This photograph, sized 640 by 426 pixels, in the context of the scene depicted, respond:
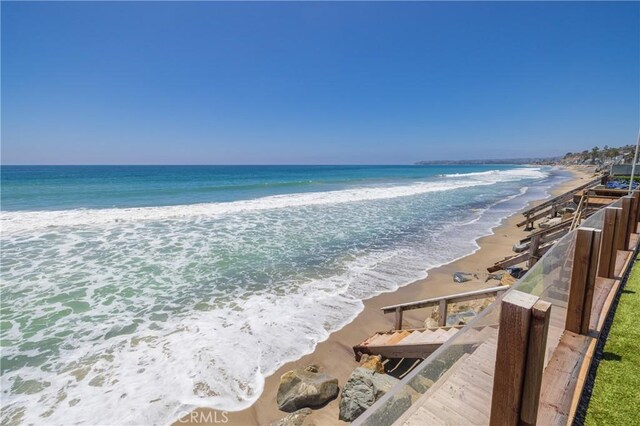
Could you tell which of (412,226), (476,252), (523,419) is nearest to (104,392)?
(523,419)

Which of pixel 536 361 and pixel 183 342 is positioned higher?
pixel 536 361

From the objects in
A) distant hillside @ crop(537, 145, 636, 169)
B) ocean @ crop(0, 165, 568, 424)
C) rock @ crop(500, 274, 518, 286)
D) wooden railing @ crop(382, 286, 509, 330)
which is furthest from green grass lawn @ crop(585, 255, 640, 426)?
distant hillside @ crop(537, 145, 636, 169)

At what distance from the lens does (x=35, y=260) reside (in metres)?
11.5

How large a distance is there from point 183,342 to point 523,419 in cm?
639

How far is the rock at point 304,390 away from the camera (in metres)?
4.86

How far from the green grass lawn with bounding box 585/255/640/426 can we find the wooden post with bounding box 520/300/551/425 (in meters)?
1.48

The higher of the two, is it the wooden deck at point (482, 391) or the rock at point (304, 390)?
the wooden deck at point (482, 391)

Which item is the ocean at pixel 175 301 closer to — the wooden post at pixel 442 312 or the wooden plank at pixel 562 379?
the wooden post at pixel 442 312

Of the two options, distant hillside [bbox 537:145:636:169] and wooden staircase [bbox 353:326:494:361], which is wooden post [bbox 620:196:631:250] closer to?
wooden staircase [bbox 353:326:494:361]

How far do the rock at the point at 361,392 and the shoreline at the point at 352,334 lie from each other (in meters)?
0.22

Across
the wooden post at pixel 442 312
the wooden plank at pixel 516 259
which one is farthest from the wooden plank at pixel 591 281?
the wooden plank at pixel 516 259

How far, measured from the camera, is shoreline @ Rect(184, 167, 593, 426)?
4773 millimetres

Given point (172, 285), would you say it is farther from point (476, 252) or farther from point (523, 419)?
point (476, 252)

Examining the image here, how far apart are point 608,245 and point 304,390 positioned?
5.72 m
